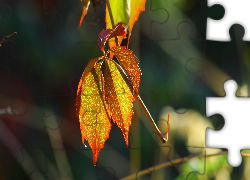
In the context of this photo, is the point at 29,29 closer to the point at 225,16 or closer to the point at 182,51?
the point at 182,51

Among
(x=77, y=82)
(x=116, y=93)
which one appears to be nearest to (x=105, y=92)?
(x=116, y=93)

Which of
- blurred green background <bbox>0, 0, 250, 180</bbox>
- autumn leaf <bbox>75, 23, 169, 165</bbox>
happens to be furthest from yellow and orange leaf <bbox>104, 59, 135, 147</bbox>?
blurred green background <bbox>0, 0, 250, 180</bbox>

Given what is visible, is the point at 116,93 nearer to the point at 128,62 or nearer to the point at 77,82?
the point at 128,62

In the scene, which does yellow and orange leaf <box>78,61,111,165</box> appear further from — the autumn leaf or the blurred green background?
the blurred green background

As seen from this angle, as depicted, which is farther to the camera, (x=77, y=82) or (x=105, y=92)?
(x=77, y=82)

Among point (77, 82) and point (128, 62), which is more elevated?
point (128, 62)

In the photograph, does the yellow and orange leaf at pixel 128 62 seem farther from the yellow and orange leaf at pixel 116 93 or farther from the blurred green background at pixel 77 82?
the blurred green background at pixel 77 82

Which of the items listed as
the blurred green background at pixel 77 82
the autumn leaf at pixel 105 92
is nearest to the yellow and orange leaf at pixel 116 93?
the autumn leaf at pixel 105 92
